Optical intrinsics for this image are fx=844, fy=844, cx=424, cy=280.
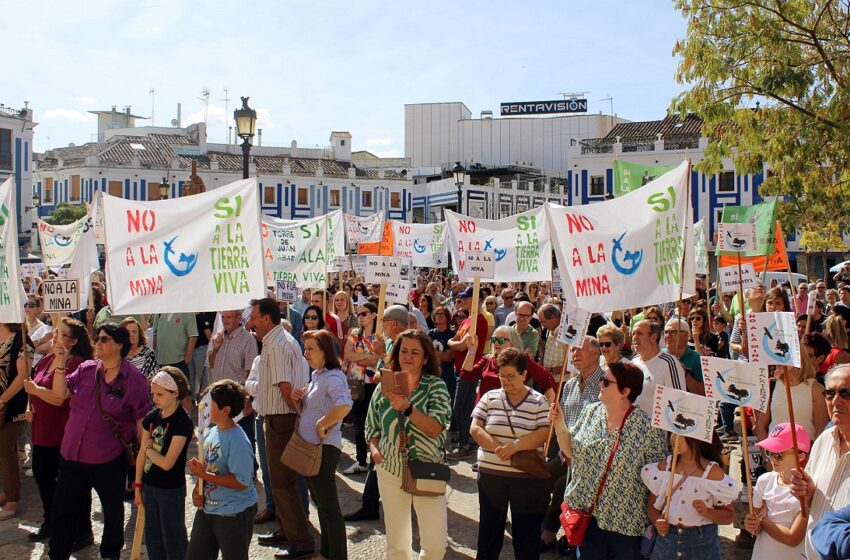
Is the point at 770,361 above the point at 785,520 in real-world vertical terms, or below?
above

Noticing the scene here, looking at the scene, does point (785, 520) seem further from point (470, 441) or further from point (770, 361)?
point (470, 441)

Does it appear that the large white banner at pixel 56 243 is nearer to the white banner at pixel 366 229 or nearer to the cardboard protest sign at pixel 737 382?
the white banner at pixel 366 229

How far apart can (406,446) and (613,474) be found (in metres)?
1.34

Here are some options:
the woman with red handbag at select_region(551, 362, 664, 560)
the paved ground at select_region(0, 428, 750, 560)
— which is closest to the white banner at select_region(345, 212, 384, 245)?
the paved ground at select_region(0, 428, 750, 560)

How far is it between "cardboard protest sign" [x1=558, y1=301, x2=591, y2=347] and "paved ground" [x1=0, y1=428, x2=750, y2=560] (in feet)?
5.54

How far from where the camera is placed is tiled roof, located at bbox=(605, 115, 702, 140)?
48812 mm

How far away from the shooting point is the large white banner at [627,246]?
623 cm

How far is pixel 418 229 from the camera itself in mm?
20969

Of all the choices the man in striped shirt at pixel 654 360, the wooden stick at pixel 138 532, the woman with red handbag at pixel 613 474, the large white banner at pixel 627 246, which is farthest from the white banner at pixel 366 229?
the woman with red handbag at pixel 613 474

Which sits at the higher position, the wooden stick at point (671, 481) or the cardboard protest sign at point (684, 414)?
the cardboard protest sign at point (684, 414)

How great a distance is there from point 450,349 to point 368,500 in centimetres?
252

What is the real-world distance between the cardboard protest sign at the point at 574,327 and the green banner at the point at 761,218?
650 cm

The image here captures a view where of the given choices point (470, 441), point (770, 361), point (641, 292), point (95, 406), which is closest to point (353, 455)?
point (470, 441)

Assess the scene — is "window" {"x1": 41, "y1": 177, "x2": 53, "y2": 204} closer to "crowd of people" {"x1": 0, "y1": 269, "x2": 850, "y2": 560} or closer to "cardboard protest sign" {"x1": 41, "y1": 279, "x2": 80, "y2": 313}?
"crowd of people" {"x1": 0, "y1": 269, "x2": 850, "y2": 560}
